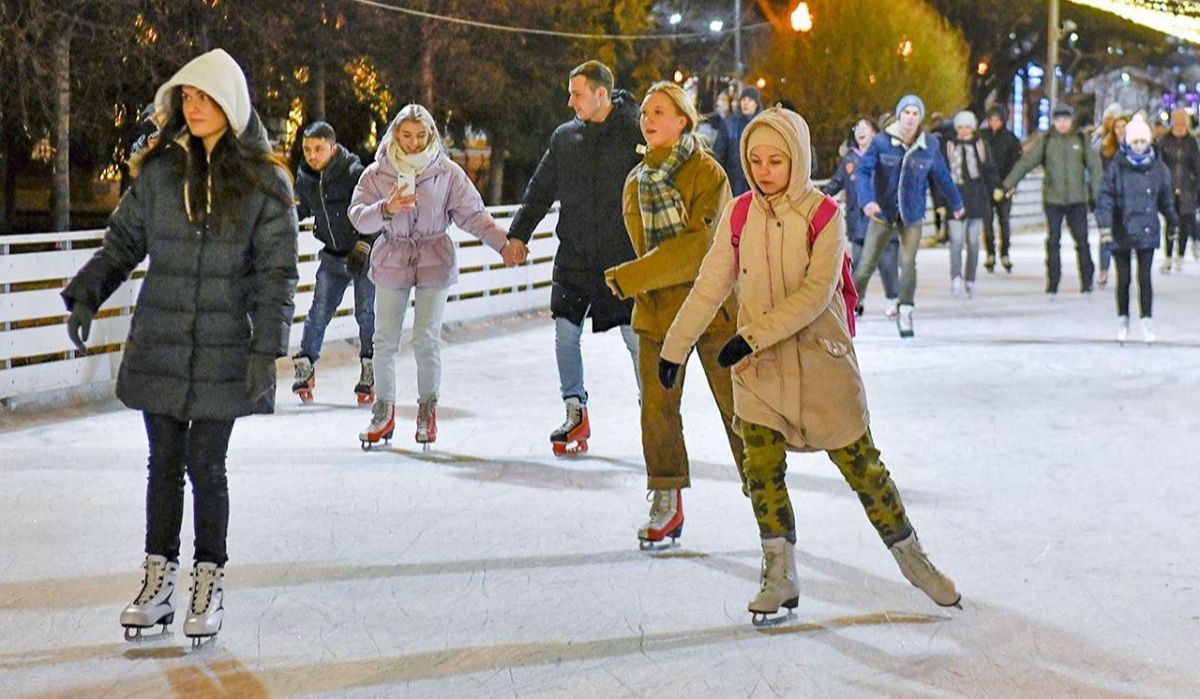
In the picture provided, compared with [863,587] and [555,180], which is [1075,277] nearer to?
[555,180]

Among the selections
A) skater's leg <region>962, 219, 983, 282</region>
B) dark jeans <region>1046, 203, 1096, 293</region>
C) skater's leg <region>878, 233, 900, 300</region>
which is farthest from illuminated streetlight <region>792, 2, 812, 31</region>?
skater's leg <region>878, 233, 900, 300</region>

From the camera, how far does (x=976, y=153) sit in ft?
57.3

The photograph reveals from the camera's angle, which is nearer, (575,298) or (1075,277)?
(575,298)

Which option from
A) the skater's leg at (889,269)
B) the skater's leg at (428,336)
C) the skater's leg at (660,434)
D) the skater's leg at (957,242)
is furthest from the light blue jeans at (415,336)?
the skater's leg at (957,242)

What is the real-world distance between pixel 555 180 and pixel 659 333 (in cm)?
183

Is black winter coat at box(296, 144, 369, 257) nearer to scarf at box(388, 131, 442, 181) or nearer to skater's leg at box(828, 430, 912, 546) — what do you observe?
scarf at box(388, 131, 442, 181)

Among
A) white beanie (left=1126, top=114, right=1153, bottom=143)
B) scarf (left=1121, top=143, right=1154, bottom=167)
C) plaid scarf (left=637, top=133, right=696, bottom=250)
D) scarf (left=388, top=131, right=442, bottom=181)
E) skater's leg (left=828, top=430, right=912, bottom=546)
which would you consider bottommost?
skater's leg (left=828, top=430, right=912, bottom=546)

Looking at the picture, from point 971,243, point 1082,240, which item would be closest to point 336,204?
point 971,243

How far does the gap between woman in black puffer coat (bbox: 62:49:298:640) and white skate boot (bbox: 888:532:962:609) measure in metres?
1.92

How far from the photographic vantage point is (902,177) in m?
13.6

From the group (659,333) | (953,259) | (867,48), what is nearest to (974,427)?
(659,333)

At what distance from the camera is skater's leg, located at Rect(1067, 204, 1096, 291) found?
1705 centimetres

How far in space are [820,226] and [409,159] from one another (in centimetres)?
363

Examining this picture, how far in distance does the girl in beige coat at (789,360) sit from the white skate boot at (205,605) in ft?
5.07
